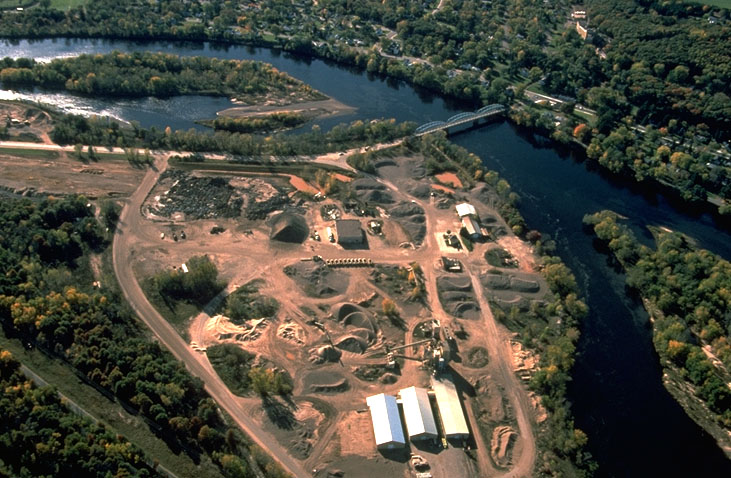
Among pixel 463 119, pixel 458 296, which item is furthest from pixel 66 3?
pixel 458 296

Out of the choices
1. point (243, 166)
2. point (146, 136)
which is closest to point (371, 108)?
point (243, 166)

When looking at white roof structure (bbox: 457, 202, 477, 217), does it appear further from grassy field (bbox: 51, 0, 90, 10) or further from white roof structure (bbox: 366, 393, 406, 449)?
grassy field (bbox: 51, 0, 90, 10)

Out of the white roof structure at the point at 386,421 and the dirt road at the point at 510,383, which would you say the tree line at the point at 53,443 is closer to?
the white roof structure at the point at 386,421

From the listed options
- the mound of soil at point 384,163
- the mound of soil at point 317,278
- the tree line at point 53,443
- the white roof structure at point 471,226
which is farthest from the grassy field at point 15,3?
the white roof structure at point 471,226

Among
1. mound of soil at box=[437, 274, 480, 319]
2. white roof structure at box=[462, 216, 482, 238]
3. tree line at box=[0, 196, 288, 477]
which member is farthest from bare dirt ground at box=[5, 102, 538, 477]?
tree line at box=[0, 196, 288, 477]

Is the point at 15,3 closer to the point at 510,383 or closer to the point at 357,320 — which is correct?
the point at 357,320
